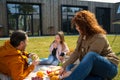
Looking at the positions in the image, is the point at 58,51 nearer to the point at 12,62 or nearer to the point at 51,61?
the point at 51,61

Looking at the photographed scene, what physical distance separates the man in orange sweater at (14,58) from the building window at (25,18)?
74.9 feet

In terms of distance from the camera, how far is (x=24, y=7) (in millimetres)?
27156

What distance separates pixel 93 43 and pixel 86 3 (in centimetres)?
2877

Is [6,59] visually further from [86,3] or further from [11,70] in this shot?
[86,3]

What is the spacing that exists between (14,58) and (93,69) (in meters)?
1.11

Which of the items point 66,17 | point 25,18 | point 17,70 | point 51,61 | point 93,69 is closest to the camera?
point 17,70

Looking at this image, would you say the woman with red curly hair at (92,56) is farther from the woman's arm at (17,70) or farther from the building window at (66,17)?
the building window at (66,17)

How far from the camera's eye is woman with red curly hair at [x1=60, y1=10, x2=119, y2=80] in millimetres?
3598

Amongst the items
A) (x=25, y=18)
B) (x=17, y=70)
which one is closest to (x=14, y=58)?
(x=17, y=70)

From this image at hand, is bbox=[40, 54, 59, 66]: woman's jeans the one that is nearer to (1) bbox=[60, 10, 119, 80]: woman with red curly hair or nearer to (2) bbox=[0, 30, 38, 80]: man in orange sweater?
(1) bbox=[60, 10, 119, 80]: woman with red curly hair

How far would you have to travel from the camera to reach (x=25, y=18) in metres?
27.5

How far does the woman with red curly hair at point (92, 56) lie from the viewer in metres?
3.60

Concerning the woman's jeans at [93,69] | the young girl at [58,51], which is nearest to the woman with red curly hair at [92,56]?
the woman's jeans at [93,69]

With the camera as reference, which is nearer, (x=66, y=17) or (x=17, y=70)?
(x=17, y=70)
